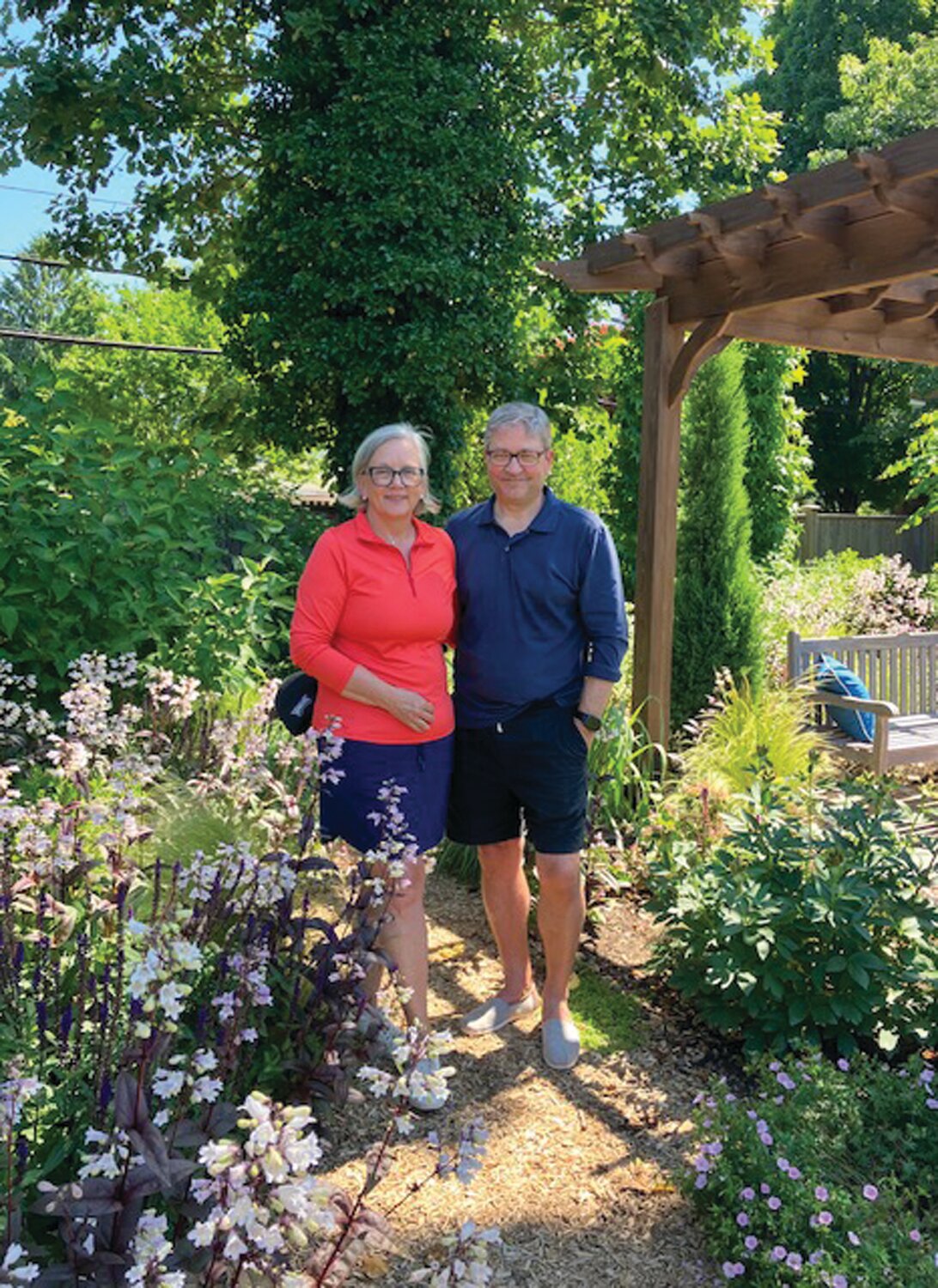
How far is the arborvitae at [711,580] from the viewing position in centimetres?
655

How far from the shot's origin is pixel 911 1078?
2805 millimetres

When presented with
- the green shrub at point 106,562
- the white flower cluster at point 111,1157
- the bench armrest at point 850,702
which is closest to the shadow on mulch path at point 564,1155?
the white flower cluster at point 111,1157

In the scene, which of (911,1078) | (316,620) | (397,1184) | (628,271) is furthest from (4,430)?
(911,1078)

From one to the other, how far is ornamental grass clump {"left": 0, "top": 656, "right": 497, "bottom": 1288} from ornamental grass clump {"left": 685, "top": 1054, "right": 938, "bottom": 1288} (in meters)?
0.62

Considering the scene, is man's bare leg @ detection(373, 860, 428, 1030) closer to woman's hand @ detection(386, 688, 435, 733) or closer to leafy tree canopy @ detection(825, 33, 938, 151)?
woman's hand @ detection(386, 688, 435, 733)

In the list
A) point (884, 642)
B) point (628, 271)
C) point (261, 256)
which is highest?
point (261, 256)

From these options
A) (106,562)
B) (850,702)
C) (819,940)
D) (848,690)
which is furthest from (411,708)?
(848,690)

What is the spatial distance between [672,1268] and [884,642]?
17.8ft

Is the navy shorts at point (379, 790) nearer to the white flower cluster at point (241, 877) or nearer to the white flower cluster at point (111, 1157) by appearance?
the white flower cluster at point (241, 877)

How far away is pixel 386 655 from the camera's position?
2906 millimetres

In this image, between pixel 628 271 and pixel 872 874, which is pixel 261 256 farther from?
pixel 872 874

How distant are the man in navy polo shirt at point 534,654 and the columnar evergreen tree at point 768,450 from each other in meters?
9.22

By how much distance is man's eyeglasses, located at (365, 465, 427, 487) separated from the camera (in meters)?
2.83

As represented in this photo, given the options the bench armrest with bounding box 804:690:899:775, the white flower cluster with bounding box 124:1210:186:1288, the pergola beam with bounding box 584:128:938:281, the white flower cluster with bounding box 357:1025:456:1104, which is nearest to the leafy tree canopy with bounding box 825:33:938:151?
the bench armrest with bounding box 804:690:899:775
